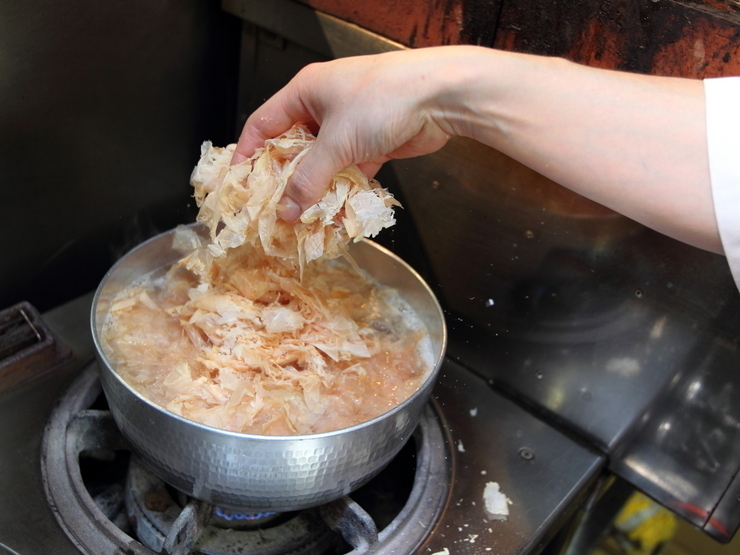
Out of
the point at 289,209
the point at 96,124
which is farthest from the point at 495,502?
the point at 96,124

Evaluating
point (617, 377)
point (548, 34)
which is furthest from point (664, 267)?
point (548, 34)

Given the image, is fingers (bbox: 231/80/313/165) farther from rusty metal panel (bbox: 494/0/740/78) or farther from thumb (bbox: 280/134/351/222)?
rusty metal panel (bbox: 494/0/740/78)

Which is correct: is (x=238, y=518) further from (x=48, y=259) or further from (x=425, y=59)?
(x=425, y=59)

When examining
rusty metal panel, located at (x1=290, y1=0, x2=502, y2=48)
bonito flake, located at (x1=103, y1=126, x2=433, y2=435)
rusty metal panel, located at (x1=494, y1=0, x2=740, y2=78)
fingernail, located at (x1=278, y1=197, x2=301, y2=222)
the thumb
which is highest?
rusty metal panel, located at (x1=494, y1=0, x2=740, y2=78)

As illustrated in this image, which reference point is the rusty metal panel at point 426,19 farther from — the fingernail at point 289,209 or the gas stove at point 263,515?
the gas stove at point 263,515

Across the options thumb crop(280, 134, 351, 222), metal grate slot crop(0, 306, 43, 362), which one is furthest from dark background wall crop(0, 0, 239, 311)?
thumb crop(280, 134, 351, 222)

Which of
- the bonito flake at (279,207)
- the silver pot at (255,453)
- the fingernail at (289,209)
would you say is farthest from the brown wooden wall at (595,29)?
the silver pot at (255,453)
